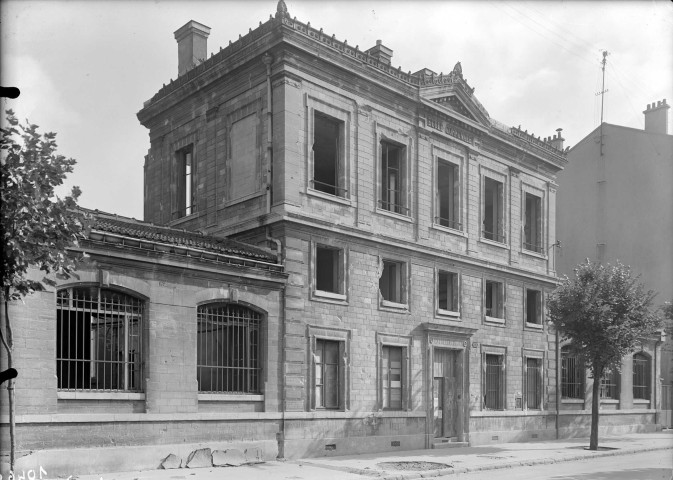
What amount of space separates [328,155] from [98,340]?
966 cm

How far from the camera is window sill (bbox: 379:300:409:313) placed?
22.1 metres

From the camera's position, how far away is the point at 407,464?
1866 cm

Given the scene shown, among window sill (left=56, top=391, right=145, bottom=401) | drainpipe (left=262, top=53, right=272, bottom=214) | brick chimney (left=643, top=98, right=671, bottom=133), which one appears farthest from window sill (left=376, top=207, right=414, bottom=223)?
brick chimney (left=643, top=98, right=671, bottom=133)

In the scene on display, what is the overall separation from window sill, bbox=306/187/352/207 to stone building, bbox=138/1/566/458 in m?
0.04

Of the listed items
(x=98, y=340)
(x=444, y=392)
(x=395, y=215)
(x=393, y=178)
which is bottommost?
(x=444, y=392)

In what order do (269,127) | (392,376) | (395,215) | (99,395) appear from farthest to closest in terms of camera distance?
(395,215)
(392,376)
(269,127)
(99,395)

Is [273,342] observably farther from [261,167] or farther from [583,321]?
[583,321]

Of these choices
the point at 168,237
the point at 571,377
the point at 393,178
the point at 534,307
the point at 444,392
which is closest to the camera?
the point at 168,237

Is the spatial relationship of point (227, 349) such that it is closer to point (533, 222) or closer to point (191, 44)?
point (191, 44)

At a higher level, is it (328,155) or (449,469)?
(328,155)

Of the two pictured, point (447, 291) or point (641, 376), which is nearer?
point (447, 291)

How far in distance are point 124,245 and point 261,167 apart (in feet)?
18.0

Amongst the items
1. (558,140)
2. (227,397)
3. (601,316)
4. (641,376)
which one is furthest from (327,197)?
(641,376)

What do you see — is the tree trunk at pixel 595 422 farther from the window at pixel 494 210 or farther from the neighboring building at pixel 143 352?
the neighboring building at pixel 143 352
